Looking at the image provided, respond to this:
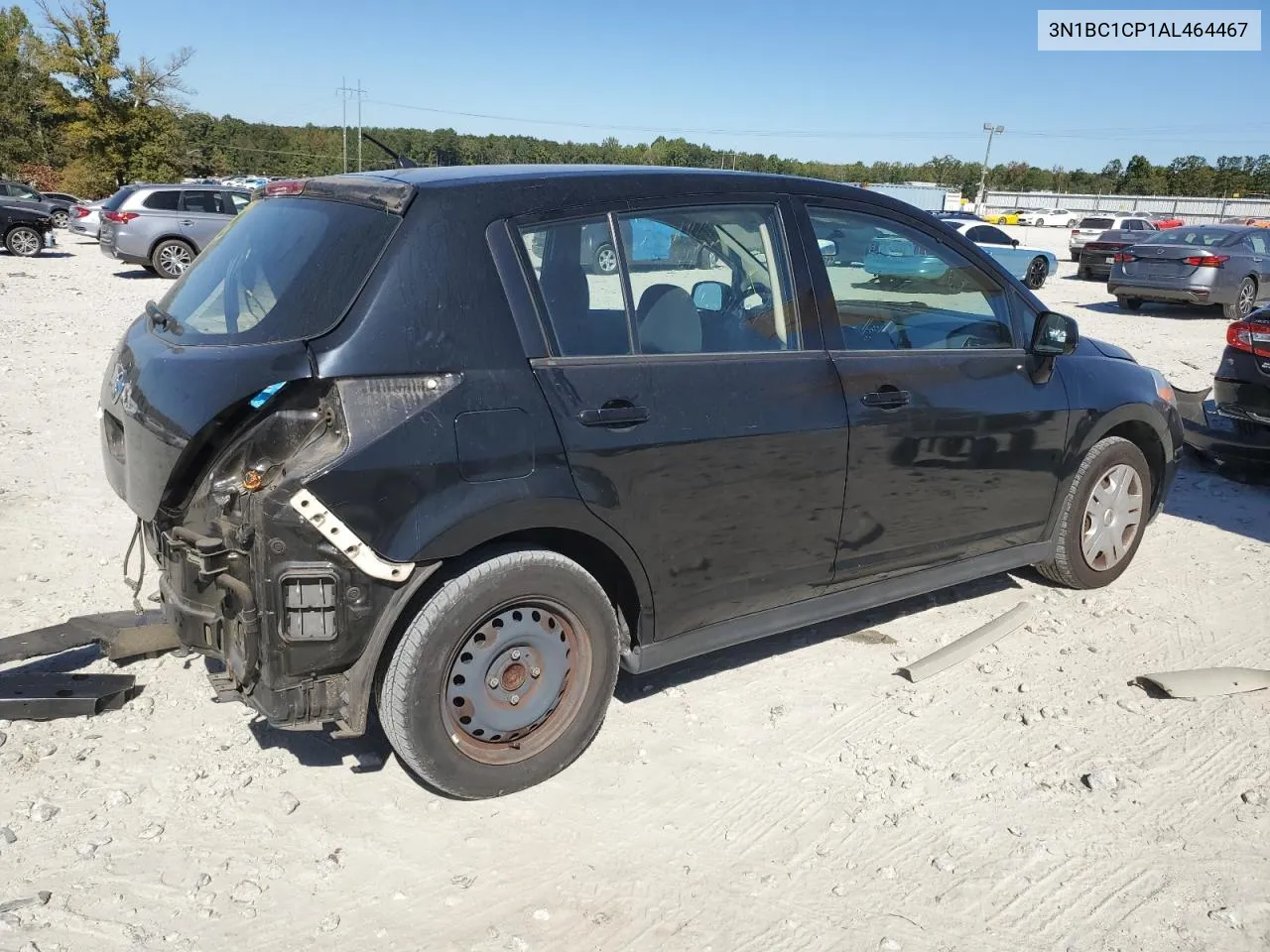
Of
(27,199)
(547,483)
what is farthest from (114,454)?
(27,199)

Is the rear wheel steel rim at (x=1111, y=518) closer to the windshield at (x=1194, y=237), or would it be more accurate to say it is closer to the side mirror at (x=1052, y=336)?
the side mirror at (x=1052, y=336)

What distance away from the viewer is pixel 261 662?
281 cm

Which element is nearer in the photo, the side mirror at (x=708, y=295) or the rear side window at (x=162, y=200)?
the side mirror at (x=708, y=295)

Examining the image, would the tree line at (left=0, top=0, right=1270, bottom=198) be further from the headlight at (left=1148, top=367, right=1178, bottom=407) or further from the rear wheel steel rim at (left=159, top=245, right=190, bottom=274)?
the headlight at (left=1148, top=367, right=1178, bottom=407)

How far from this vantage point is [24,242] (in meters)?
22.5

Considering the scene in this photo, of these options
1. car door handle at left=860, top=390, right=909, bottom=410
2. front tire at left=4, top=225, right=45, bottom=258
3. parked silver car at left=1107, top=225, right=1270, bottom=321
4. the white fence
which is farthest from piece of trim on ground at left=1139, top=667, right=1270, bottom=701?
the white fence

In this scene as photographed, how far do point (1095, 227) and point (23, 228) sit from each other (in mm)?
34275

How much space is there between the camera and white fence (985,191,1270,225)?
60750 millimetres

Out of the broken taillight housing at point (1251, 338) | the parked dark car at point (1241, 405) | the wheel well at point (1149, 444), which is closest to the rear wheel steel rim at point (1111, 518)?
the wheel well at point (1149, 444)

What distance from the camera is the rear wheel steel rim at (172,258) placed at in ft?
63.7

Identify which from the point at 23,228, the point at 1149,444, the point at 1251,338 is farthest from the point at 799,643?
the point at 23,228

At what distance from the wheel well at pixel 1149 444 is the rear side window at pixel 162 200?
62.3 ft

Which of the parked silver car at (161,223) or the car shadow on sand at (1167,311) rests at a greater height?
the parked silver car at (161,223)

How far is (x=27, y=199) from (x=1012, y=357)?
30.7m
